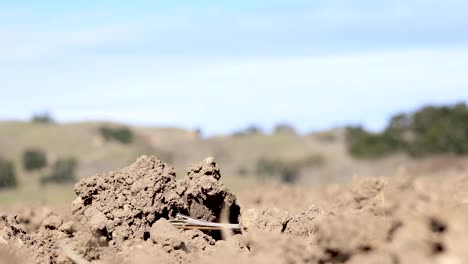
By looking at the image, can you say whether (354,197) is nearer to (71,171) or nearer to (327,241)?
(327,241)

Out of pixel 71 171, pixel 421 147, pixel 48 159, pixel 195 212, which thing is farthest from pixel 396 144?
pixel 195 212

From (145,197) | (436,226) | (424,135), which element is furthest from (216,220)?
(424,135)

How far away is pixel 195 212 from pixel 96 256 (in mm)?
885

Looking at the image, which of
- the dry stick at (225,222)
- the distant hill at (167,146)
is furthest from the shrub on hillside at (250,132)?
the dry stick at (225,222)

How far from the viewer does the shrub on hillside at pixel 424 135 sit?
56.5 metres

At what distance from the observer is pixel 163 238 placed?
516 cm

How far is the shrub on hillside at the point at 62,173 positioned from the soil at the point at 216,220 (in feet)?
160

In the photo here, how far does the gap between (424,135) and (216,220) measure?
52930 mm

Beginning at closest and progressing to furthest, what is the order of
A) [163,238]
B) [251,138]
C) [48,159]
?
[163,238]
[48,159]
[251,138]

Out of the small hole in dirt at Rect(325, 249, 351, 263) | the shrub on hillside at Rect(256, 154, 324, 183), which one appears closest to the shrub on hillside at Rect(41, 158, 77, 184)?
the shrub on hillside at Rect(256, 154, 324, 183)

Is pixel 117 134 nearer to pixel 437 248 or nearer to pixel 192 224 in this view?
pixel 192 224

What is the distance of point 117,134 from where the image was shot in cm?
8212

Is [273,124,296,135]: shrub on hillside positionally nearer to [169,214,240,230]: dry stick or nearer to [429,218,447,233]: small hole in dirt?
[169,214,240,230]: dry stick

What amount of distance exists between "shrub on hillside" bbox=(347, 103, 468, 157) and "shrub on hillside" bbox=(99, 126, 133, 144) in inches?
952
